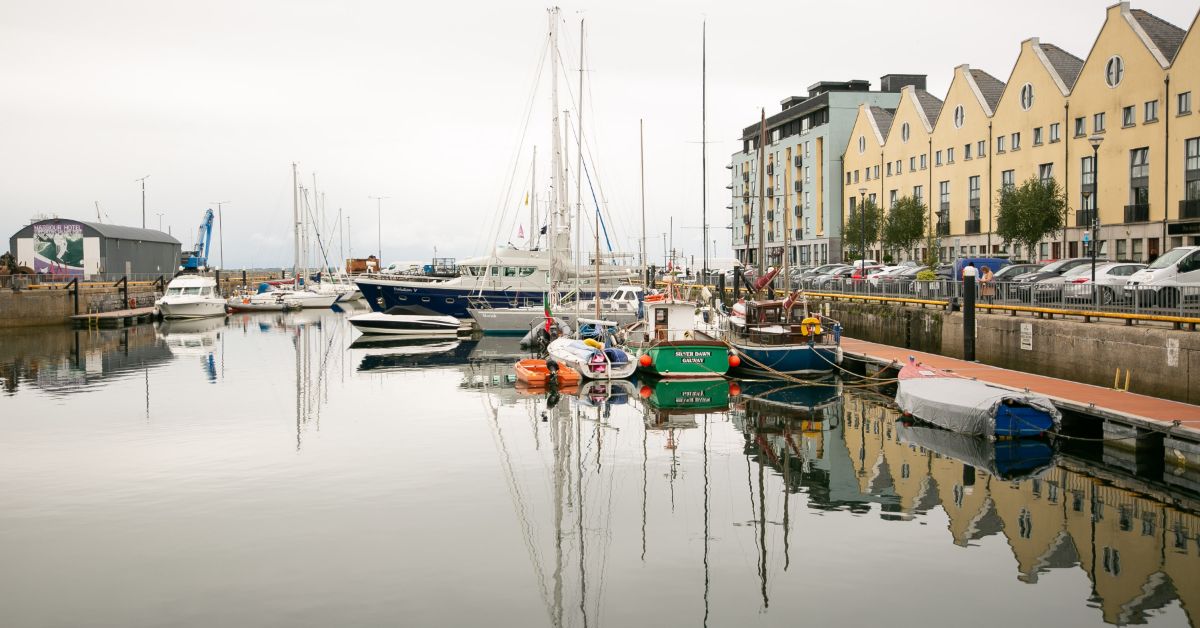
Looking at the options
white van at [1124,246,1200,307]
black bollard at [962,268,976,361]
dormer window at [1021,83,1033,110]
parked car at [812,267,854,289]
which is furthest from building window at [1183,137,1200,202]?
black bollard at [962,268,976,361]

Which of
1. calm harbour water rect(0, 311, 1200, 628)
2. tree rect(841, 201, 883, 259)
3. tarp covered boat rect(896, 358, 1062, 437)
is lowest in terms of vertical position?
calm harbour water rect(0, 311, 1200, 628)

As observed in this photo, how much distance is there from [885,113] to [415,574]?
265 feet

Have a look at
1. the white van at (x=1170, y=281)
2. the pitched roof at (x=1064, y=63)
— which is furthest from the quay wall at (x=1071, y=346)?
the pitched roof at (x=1064, y=63)

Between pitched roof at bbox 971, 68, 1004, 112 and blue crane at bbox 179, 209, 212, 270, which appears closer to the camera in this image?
pitched roof at bbox 971, 68, 1004, 112

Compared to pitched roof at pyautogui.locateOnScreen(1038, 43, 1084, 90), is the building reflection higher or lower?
lower

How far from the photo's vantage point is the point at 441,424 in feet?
85.3

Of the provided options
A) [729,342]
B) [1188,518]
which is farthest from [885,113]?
[1188,518]

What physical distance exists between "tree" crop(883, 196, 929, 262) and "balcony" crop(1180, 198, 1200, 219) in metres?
24.3

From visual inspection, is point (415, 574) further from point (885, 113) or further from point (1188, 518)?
point (885, 113)

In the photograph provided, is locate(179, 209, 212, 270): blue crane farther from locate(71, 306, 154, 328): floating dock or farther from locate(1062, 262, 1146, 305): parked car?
locate(1062, 262, 1146, 305): parked car

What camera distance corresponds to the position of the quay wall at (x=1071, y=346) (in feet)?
70.1

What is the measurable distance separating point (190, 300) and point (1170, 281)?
2661 inches

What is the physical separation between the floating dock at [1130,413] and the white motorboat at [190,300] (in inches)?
2497

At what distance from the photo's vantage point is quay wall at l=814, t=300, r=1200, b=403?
21.4m
